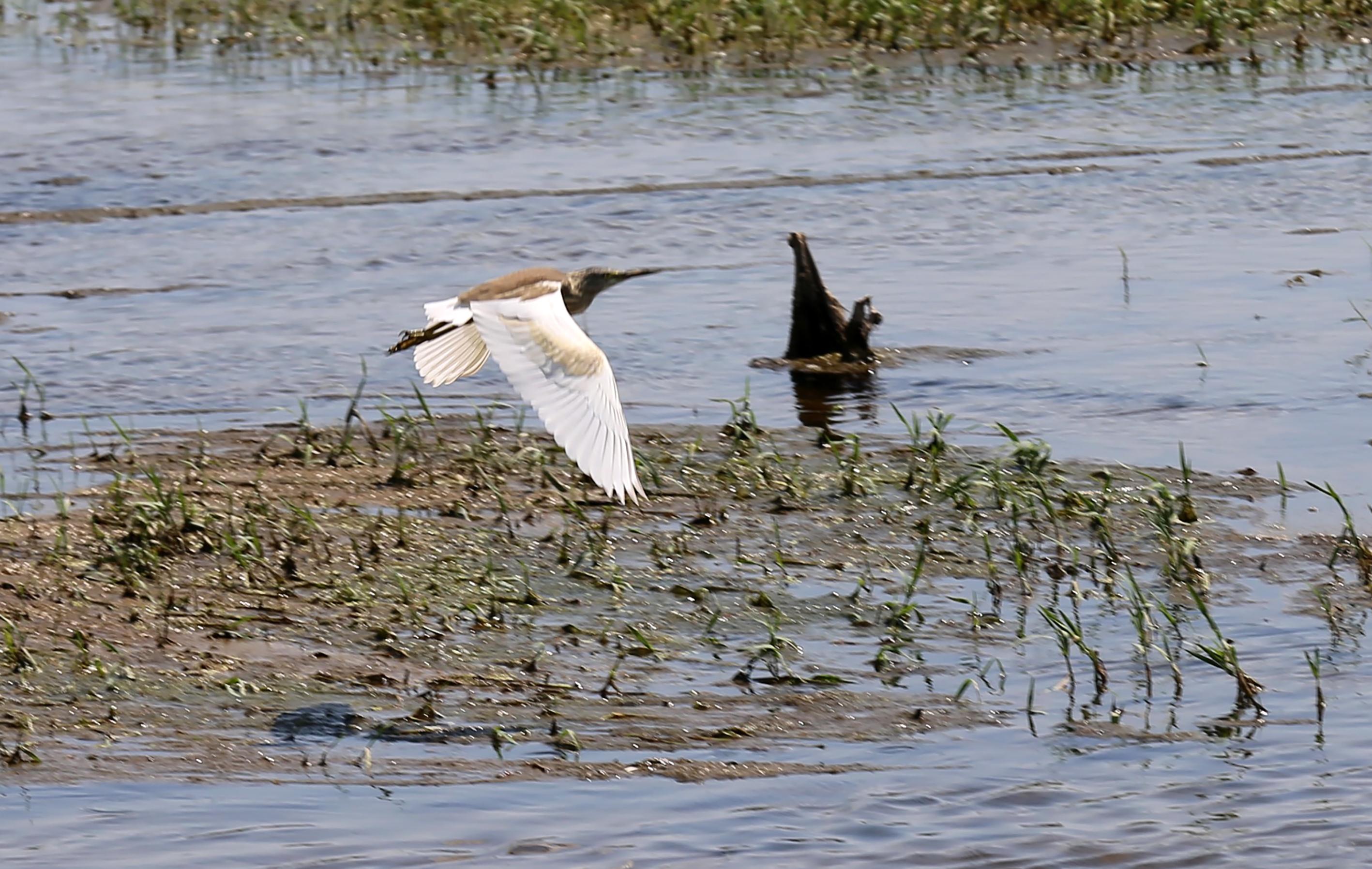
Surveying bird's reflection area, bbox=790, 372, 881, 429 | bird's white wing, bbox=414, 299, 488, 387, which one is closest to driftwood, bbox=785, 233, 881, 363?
bird's reflection area, bbox=790, 372, 881, 429

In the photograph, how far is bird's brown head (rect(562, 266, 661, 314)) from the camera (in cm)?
647

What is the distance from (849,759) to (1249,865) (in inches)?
32.8

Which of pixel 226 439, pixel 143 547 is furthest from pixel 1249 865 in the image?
pixel 226 439

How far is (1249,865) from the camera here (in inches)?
161

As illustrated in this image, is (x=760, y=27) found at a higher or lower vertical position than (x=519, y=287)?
higher

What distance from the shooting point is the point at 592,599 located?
5.29 meters

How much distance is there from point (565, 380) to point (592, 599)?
21.7 inches

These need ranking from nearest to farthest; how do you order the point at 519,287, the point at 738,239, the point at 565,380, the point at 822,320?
the point at 565,380
the point at 519,287
the point at 822,320
the point at 738,239

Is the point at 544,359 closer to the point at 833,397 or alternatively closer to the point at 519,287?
the point at 519,287

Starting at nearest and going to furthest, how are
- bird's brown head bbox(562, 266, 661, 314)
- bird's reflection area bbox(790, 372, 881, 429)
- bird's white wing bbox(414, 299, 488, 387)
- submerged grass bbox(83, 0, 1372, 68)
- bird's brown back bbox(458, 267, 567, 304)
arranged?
bird's brown back bbox(458, 267, 567, 304)
bird's white wing bbox(414, 299, 488, 387)
bird's brown head bbox(562, 266, 661, 314)
bird's reflection area bbox(790, 372, 881, 429)
submerged grass bbox(83, 0, 1372, 68)

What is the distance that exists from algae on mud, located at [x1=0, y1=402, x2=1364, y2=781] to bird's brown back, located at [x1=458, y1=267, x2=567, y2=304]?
0.57 metres

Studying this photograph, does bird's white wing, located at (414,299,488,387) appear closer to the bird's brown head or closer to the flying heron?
the flying heron

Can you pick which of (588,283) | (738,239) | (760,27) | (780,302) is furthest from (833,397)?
(760,27)

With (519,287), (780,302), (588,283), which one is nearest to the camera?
(519,287)
